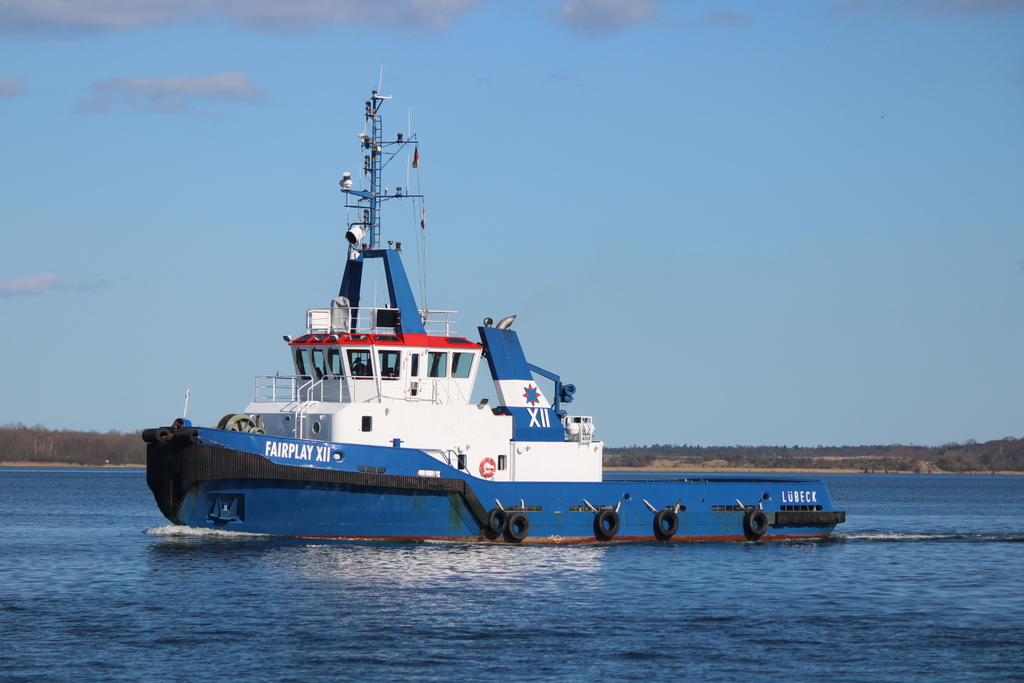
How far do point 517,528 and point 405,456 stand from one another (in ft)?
9.59

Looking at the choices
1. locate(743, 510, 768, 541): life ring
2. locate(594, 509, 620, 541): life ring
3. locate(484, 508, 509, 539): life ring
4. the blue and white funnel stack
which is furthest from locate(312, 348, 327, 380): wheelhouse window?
locate(743, 510, 768, 541): life ring

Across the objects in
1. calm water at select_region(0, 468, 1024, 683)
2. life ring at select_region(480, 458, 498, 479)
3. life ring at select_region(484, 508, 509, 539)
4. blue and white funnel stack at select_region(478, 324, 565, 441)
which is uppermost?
blue and white funnel stack at select_region(478, 324, 565, 441)

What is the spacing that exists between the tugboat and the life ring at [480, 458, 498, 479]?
48 mm

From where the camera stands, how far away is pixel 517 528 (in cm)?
2562

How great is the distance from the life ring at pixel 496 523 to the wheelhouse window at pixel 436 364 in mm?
3210

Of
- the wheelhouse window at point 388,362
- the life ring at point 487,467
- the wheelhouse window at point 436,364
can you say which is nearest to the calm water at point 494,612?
the life ring at point 487,467

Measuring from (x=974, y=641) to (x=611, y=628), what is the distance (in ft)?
16.9

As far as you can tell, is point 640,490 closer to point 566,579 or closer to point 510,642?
point 566,579

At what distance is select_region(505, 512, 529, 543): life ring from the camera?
25547mm

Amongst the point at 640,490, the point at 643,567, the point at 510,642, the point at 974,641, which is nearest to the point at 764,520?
the point at 640,490

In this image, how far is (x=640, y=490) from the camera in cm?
2752

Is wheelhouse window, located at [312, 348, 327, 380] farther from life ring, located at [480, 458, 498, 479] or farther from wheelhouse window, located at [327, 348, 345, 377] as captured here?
life ring, located at [480, 458, 498, 479]

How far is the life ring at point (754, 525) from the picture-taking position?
28.9 metres

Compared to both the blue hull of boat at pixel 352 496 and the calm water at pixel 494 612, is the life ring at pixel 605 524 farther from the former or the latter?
the calm water at pixel 494 612
